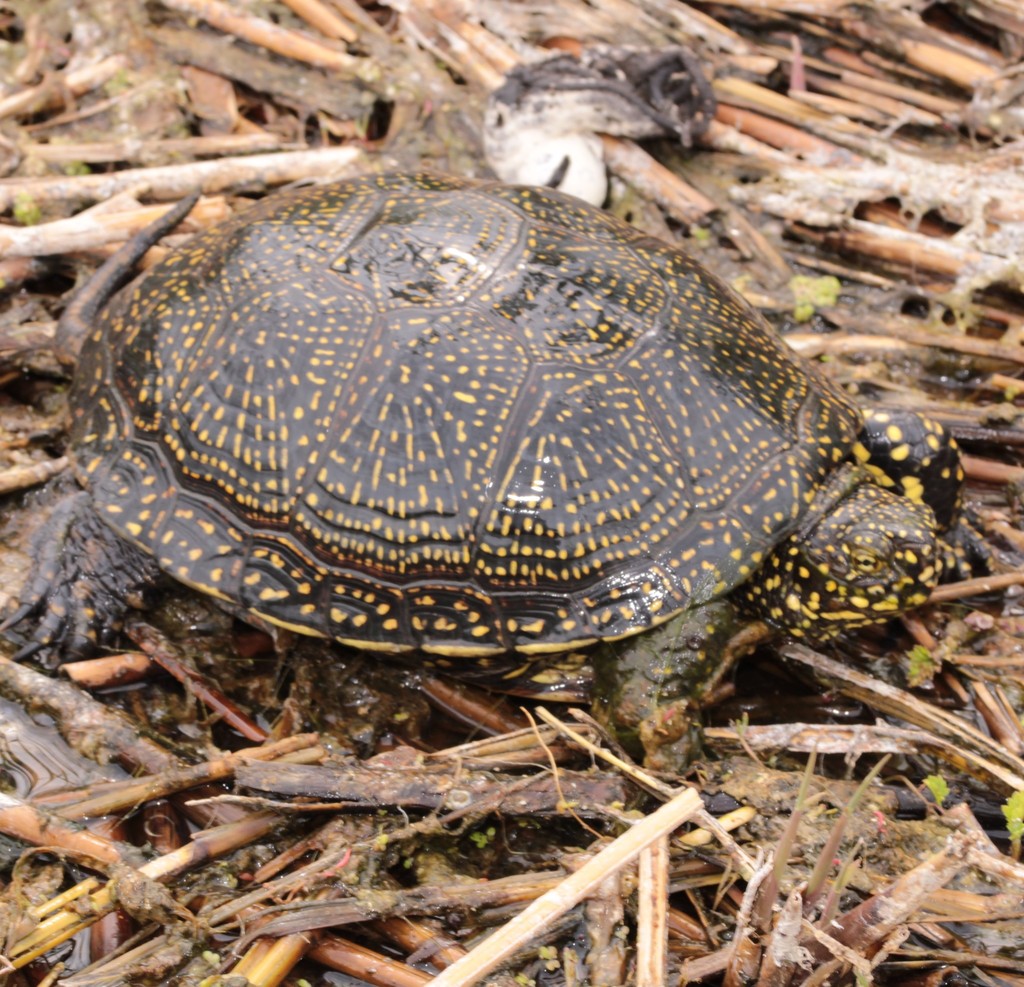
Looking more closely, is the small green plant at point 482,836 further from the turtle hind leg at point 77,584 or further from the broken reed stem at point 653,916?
the turtle hind leg at point 77,584

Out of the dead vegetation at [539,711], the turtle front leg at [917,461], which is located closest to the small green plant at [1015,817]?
the dead vegetation at [539,711]

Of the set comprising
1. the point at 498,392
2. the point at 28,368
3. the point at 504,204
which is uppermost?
the point at 504,204

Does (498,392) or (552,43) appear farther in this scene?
(552,43)

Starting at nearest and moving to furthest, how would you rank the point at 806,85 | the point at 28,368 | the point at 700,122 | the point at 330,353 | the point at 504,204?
the point at 330,353 → the point at 504,204 → the point at 28,368 → the point at 700,122 → the point at 806,85

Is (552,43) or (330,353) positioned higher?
(552,43)

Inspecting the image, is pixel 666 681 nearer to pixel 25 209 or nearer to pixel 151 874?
pixel 151 874

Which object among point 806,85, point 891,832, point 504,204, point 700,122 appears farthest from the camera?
point 806,85

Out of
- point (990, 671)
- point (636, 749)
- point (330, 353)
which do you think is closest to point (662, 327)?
point (330, 353)

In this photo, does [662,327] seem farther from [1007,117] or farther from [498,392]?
[1007,117]
